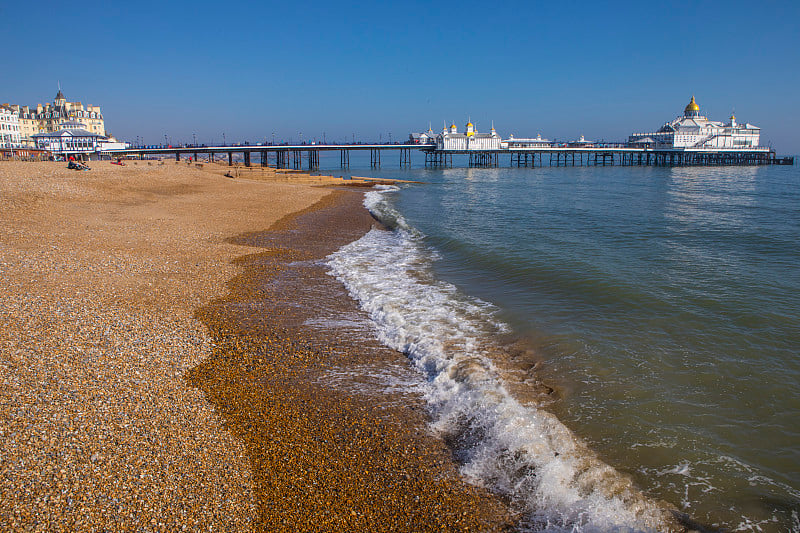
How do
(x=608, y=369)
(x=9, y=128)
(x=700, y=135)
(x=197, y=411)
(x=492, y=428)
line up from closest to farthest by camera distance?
(x=197, y=411)
(x=492, y=428)
(x=608, y=369)
(x=9, y=128)
(x=700, y=135)

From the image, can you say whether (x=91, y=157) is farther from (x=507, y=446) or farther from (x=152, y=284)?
(x=507, y=446)

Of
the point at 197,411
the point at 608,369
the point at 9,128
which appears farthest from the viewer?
the point at 9,128

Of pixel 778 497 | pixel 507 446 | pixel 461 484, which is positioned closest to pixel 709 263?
pixel 778 497

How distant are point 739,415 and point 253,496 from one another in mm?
5254

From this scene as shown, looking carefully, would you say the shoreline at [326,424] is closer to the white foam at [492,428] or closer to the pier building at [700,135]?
the white foam at [492,428]

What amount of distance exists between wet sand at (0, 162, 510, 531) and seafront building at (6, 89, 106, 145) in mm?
112531

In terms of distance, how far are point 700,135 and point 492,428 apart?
11910cm

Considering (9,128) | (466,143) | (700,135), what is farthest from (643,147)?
(9,128)

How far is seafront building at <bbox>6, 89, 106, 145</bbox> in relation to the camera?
10100 cm

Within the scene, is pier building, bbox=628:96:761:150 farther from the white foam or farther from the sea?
the white foam

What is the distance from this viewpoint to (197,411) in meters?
4.87

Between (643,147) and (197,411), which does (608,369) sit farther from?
(643,147)

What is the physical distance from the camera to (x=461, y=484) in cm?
421

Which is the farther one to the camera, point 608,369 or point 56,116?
point 56,116
